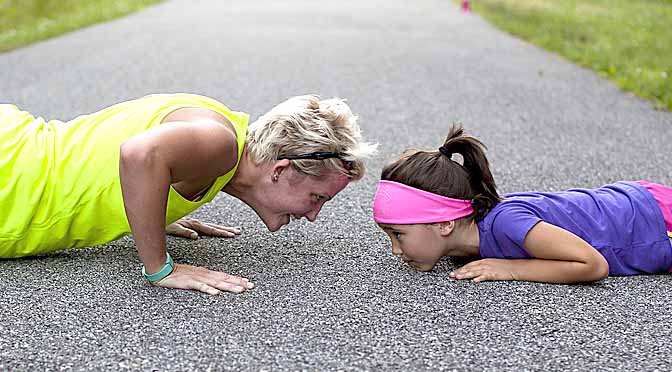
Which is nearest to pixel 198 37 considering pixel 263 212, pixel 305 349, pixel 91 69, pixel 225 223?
pixel 91 69

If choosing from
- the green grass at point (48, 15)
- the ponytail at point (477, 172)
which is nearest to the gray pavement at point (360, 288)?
the ponytail at point (477, 172)

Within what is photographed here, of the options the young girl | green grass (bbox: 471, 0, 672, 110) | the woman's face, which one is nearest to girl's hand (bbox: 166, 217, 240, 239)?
the woman's face

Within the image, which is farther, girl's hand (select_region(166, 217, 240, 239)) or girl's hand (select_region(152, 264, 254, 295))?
girl's hand (select_region(166, 217, 240, 239))

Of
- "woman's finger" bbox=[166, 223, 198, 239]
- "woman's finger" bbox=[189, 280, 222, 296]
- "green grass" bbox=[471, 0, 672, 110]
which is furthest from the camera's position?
"green grass" bbox=[471, 0, 672, 110]

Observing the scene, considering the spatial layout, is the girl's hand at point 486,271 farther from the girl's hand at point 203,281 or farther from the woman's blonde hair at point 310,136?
the girl's hand at point 203,281

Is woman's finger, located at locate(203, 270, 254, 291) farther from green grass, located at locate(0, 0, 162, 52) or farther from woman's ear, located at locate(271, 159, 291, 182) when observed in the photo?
green grass, located at locate(0, 0, 162, 52)

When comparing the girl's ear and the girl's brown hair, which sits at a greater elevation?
the girl's brown hair

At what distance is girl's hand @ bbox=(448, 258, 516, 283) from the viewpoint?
3.24m

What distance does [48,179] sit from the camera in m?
3.23

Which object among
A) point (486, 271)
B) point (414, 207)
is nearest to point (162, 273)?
point (414, 207)

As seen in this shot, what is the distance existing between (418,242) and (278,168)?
0.59m

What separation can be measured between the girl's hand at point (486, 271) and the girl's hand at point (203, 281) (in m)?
0.78

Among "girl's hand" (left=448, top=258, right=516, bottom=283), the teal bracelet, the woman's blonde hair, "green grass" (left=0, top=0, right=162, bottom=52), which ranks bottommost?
"green grass" (left=0, top=0, right=162, bottom=52)

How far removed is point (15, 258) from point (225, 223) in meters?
0.97
